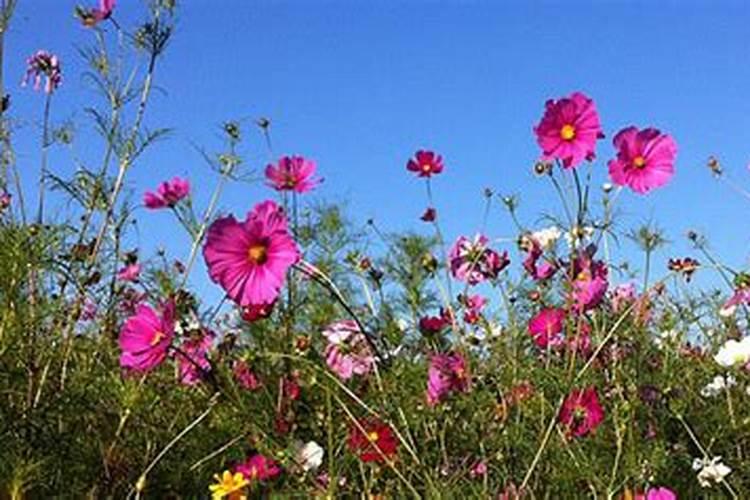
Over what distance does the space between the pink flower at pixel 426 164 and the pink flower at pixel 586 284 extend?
708mm

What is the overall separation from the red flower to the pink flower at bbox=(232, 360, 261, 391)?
421 mm

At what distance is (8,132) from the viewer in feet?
9.39

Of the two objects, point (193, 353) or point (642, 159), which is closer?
point (642, 159)

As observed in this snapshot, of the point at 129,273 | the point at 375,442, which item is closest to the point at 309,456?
the point at 375,442

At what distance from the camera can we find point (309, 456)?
2.18 metres

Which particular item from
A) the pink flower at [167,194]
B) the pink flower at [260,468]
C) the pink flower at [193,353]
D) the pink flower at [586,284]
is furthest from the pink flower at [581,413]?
the pink flower at [167,194]

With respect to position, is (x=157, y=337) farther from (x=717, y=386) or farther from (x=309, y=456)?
(x=717, y=386)

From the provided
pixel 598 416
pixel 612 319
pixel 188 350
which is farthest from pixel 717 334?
pixel 188 350

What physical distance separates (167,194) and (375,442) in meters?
1.16

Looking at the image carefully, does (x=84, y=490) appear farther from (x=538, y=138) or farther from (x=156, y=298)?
(x=538, y=138)

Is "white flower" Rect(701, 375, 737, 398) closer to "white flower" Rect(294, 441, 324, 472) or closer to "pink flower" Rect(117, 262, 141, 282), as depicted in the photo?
"white flower" Rect(294, 441, 324, 472)

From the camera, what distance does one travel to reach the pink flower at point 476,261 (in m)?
2.51

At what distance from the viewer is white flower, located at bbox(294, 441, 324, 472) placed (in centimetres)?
216

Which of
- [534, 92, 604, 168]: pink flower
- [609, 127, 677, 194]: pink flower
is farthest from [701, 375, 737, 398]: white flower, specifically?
[534, 92, 604, 168]: pink flower
